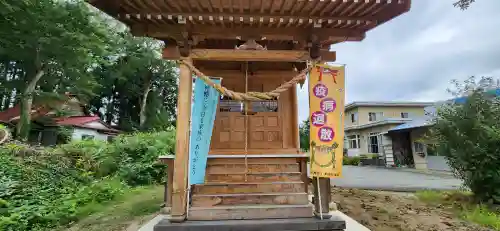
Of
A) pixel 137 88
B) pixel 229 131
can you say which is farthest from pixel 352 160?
pixel 137 88

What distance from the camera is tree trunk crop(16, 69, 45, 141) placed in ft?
50.4

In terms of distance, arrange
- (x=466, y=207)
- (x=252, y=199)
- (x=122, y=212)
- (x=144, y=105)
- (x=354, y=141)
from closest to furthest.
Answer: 1. (x=252, y=199)
2. (x=466, y=207)
3. (x=122, y=212)
4. (x=354, y=141)
5. (x=144, y=105)

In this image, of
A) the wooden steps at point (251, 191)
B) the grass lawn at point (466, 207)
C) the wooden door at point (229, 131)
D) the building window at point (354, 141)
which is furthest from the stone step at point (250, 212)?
the building window at point (354, 141)

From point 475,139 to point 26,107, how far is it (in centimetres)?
2106

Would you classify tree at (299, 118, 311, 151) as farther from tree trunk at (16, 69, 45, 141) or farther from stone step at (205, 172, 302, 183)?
tree trunk at (16, 69, 45, 141)

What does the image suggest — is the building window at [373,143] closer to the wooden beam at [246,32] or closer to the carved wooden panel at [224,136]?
A: the carved wooden panel at [224,136]

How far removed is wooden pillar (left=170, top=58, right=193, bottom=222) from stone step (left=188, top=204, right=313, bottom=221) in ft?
1.27

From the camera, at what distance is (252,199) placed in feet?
17.9

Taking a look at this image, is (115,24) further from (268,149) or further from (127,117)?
(268,149)

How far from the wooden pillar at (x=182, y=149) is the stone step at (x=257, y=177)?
4.26 feet

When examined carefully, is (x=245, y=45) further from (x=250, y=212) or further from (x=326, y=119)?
(x=250, y=212)

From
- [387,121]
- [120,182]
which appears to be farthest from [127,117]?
[387,121]

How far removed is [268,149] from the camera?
7156 mm

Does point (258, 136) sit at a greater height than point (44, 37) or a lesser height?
lesser
